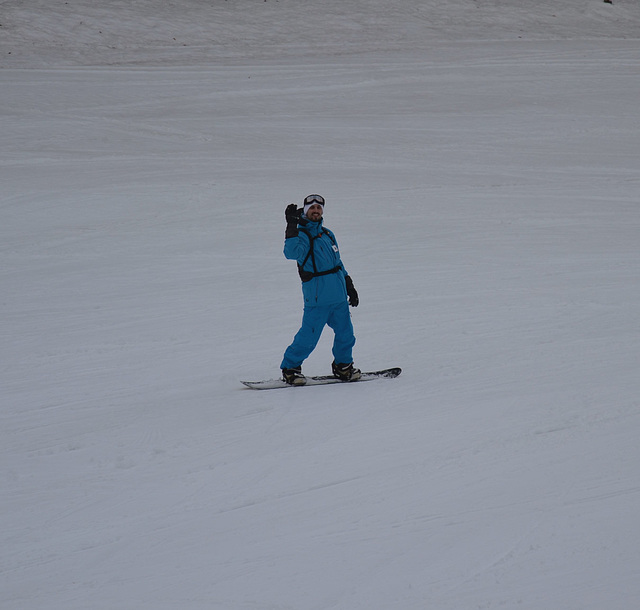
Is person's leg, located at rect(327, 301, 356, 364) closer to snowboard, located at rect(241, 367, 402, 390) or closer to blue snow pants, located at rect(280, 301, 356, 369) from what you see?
blue snow pants, located at rect(280, 301, 356, 369)

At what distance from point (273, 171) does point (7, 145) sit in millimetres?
5651

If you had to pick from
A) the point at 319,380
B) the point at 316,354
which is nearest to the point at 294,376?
the point at 319,380

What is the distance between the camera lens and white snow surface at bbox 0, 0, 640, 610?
2.97 meters

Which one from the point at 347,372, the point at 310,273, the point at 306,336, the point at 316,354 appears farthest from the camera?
the point at 316,354

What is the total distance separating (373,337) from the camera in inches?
248

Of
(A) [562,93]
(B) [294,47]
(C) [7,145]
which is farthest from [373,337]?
(B) [294,47]

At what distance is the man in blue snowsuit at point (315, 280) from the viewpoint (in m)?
4.88

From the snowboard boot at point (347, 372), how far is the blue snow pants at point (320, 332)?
37 millimetres

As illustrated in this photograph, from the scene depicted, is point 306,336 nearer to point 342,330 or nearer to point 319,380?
point 342,330

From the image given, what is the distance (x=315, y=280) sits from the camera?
4922 mm

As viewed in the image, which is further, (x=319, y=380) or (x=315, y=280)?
(x=319, y=380)

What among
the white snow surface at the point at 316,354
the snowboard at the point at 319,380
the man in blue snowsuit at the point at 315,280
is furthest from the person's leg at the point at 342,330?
the white snow surface at the point at 316,354

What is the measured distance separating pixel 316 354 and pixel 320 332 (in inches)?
42.5

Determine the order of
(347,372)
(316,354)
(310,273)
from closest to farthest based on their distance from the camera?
(310,273)
(347,372)
(316,354)
